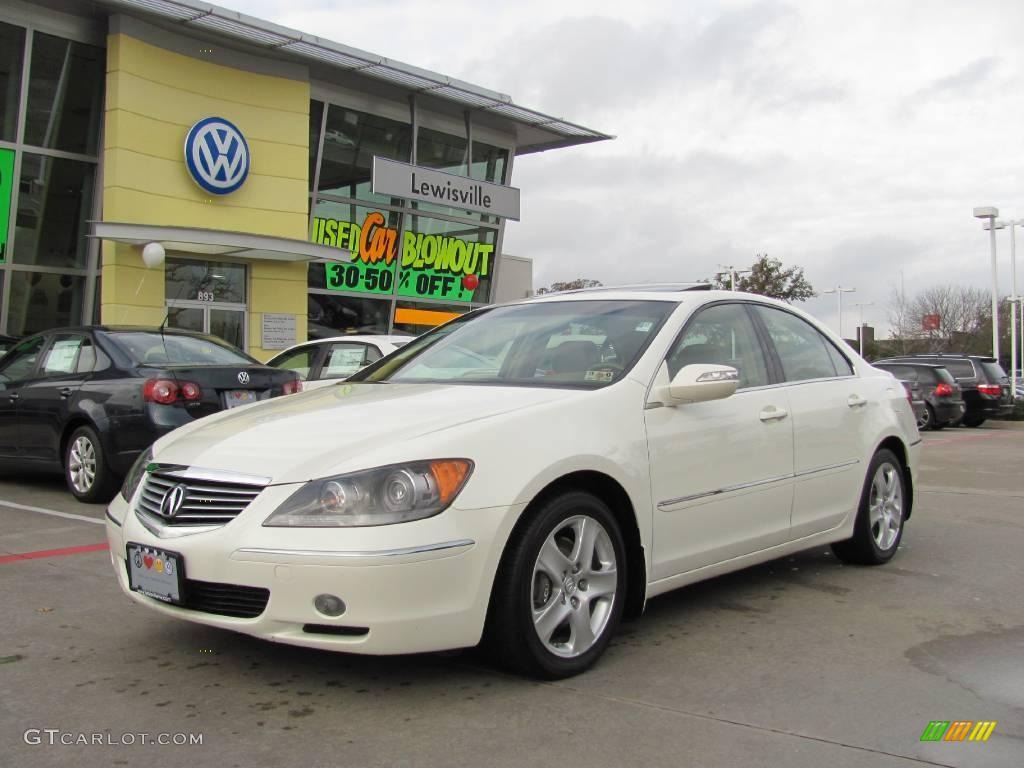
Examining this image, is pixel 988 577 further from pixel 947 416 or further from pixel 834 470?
pixel 947 416

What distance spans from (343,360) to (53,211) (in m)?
10.5

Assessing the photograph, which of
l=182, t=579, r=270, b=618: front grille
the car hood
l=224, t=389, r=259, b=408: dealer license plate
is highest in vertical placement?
l=224, t=389, r=259, b=408: dealer license plate

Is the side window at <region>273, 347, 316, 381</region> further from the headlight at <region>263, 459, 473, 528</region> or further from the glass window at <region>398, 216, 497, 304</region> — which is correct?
the glass window at <region>398, 216, 497, 304</region>

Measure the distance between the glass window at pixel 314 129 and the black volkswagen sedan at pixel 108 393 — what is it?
13.2 meters

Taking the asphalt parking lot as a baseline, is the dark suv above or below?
above

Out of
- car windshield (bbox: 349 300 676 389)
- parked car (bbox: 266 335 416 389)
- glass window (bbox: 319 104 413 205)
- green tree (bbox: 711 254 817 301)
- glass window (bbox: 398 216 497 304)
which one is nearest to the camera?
car windshield (bbox: 349 300 676 389)

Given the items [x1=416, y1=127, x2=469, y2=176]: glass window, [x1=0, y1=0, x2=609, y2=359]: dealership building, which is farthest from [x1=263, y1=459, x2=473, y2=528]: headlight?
[x1=416, y1=127, x2=469, y2=176]: glass window

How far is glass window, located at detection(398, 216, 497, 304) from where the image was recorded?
2383 centimetres

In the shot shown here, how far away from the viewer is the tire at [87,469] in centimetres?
775

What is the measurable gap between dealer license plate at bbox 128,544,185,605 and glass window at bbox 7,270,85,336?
15.6m

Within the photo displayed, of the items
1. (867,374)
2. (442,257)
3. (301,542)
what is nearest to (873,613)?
(867,374)

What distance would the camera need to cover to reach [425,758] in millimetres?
3035

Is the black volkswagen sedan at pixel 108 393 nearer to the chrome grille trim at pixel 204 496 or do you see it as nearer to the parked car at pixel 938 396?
the chrome grille trim at pixel 204 496

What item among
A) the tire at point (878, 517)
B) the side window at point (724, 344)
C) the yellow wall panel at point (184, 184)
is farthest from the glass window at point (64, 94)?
the tire at point (878, 517)
